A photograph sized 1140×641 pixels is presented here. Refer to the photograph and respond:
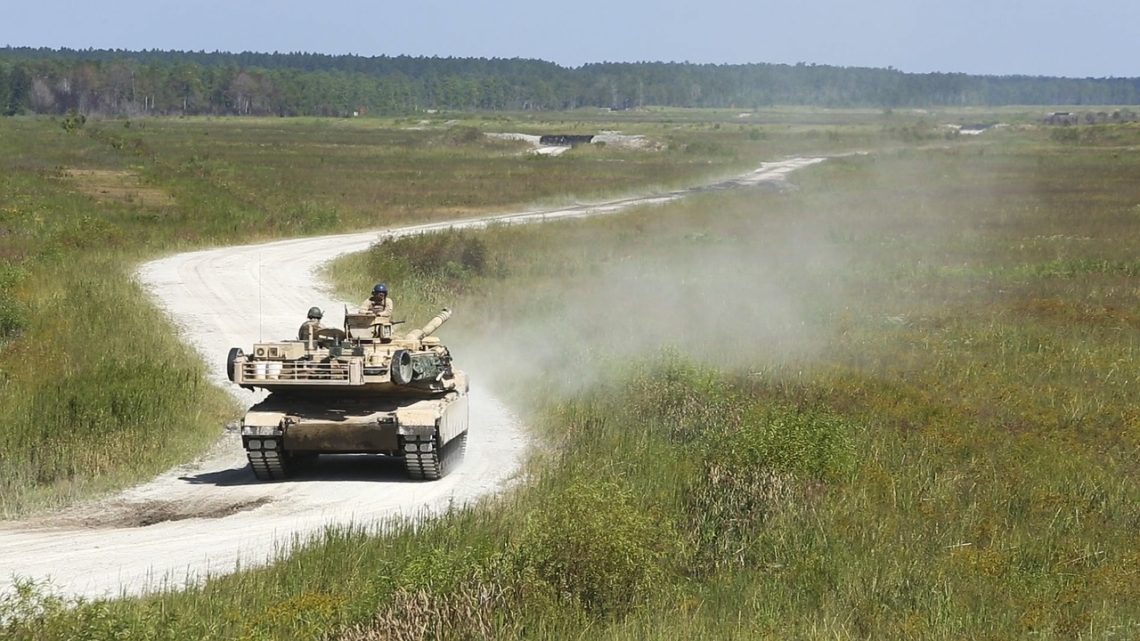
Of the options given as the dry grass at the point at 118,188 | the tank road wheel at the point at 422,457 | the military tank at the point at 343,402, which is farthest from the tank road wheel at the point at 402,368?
the dry grass at the point at 118,188

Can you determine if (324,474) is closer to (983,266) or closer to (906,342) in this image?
(906,342)

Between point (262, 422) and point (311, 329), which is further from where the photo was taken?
point (311, 329)

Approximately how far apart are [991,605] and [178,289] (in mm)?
28771

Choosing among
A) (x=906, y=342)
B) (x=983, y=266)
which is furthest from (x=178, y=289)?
(x=983, y=266)

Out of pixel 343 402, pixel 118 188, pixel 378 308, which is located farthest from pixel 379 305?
pixel 118 188

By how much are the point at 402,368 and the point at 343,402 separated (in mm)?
1300

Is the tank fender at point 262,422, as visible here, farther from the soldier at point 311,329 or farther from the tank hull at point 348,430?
the soldier at point 311,329

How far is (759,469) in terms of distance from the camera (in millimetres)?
18625

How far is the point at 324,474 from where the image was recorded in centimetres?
2158

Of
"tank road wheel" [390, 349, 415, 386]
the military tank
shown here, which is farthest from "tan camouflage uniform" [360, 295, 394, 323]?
"tank road wheel" [390, 349, 415, 386]

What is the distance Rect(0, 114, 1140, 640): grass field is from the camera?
14.2m

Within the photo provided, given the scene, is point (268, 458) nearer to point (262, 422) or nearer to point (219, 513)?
point (262, 422)

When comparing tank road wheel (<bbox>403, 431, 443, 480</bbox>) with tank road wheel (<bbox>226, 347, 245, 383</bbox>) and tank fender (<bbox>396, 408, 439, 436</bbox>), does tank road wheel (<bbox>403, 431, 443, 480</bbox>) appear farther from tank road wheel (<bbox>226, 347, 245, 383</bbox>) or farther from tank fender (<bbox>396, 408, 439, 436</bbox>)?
tank road wheel (<bbox>226, 347, 245, 383</bbox>)

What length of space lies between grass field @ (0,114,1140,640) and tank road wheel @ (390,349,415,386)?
2.19 meters
